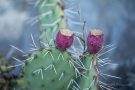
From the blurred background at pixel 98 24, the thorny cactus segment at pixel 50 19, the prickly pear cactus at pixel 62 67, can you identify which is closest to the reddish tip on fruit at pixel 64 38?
the prickly pear cactus at pixel 62 67

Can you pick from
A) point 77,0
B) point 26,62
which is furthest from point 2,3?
point 26,62

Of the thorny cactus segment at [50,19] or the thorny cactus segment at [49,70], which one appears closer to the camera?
the thorny cactus segment at [49,70]

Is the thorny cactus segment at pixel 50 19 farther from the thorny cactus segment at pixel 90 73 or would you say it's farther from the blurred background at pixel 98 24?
the blurred background at pixel 98 24

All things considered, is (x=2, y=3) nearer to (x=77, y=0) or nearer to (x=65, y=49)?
(x=77, y=0)

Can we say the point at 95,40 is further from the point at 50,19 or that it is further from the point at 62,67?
the point at 50,19

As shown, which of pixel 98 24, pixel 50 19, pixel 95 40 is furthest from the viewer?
pixel 98 24

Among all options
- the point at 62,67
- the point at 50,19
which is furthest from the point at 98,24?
the point at 62,67
